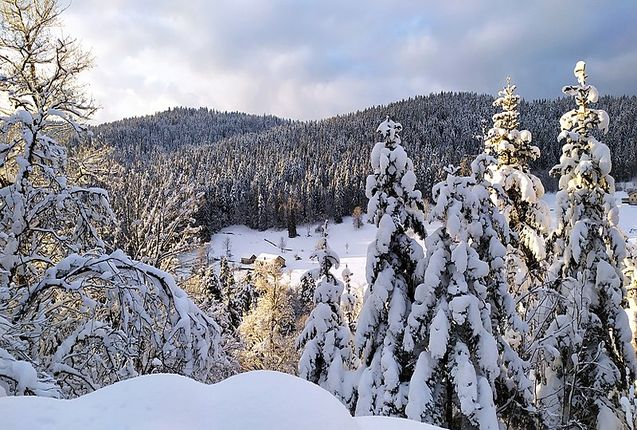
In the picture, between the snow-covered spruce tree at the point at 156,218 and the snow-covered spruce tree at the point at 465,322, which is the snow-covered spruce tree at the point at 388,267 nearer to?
the snow-covered spruce tree at the point at 465,322

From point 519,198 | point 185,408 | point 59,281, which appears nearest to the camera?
point 185,408

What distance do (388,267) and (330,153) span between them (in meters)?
109

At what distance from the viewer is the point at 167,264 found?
40.1 ft

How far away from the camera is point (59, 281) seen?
11.8 ft

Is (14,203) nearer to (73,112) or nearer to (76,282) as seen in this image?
(76,282)

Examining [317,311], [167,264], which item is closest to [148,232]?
[167,264]

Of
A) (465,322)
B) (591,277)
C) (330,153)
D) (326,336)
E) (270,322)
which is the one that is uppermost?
(330,153)

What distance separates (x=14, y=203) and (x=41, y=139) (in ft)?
3.31

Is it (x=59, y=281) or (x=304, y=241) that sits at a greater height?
(x=59, y=281)

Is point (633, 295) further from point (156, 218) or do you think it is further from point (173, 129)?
point (173, 129)

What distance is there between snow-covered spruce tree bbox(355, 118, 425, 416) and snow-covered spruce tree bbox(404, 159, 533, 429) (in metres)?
0.45

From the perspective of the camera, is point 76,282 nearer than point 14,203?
Yes

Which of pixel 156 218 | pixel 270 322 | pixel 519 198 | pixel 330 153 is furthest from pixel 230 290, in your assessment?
pixel 330 153

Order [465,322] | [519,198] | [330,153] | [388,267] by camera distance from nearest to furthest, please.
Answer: [465,322]
[388,267]
[519,198]
[330,153]
